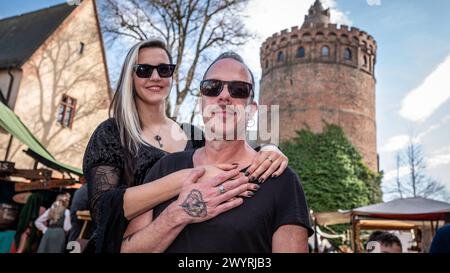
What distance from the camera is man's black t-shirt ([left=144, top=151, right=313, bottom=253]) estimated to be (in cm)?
112

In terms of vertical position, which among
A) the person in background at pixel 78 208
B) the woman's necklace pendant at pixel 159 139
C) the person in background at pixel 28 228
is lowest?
the person in background at pixel 28 228

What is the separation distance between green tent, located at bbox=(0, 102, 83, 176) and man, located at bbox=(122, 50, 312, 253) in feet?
19.7

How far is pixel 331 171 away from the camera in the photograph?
20.8 meters

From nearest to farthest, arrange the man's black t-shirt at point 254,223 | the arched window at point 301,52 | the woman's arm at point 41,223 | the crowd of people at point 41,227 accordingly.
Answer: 1. the man's black t-shirt at point 254,223
2. the crowd of people at point 41,227
3. the woman's arm at point 41,223
4. the arched window at point 301,52

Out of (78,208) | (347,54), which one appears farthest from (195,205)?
(347,54)

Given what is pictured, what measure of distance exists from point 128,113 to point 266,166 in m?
0.63

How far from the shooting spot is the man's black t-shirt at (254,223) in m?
1.12

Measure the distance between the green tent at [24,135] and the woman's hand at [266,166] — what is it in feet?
20.4

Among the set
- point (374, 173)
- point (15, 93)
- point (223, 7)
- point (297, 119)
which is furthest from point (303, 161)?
point (223, 7)

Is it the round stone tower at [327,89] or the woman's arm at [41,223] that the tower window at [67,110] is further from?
the round stone tower at [327,89]

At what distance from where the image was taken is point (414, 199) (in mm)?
5664

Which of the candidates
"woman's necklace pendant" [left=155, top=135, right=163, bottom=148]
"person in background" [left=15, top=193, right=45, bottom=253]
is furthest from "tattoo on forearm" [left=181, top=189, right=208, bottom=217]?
"person in background" [left=15, top=193, right=45, bottom=253]

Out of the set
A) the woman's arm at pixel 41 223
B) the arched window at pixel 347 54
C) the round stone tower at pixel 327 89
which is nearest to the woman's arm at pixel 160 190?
the woman's arm at pixel 41 223

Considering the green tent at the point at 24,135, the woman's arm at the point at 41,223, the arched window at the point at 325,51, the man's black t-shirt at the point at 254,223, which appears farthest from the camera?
the arched window at the point at 325,51
